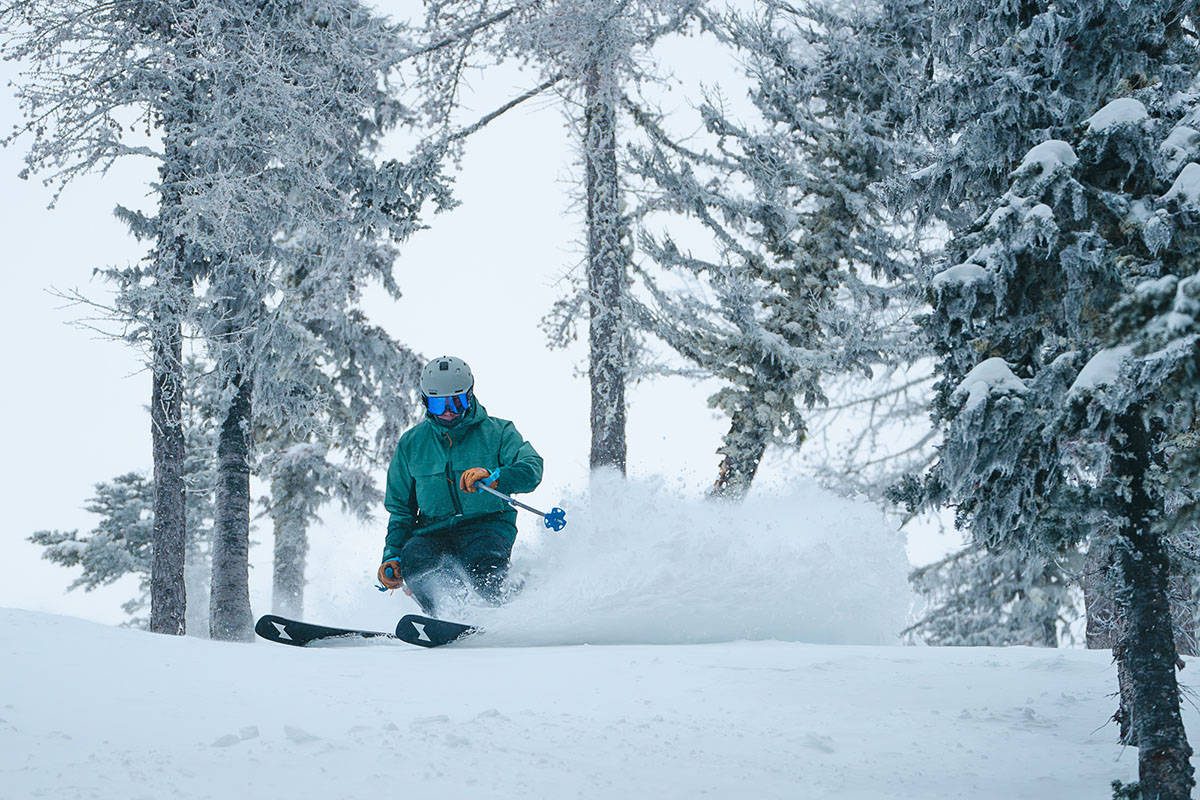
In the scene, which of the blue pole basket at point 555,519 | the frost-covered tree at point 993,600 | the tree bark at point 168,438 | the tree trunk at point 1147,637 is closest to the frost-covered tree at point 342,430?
the tree bark at point 168,438

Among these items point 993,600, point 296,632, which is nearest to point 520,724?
point 296,632

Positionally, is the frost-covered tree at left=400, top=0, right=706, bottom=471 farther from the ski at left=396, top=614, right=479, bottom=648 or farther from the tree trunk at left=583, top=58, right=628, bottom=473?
the ski at left=396, top=614, right=479, bottom=648

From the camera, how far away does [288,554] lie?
2177 centimetres

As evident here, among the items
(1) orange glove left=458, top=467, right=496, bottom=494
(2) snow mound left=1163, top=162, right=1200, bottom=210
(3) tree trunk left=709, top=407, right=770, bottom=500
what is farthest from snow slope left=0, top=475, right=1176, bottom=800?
(3) tree trunk left=709, top=407, right=770, bottom=500

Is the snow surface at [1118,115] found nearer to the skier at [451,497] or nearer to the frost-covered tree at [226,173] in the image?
the skier at [451,497]

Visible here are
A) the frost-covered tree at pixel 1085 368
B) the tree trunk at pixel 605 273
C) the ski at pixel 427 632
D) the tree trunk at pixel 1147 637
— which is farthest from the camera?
the tree trunk at pixel 605 273

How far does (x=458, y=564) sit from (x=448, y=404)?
129cm

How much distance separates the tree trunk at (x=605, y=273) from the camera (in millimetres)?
13531

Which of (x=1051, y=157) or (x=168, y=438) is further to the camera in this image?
(x=168, y=438)

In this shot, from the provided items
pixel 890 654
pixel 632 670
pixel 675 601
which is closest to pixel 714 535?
pixel 675 601

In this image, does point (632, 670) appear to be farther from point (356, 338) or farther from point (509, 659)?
point (356, 338)

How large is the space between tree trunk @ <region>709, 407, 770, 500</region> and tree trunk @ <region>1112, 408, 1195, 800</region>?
924cm

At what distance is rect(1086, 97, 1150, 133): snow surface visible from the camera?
14.6ft

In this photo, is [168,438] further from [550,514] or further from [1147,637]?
[1147,637]
